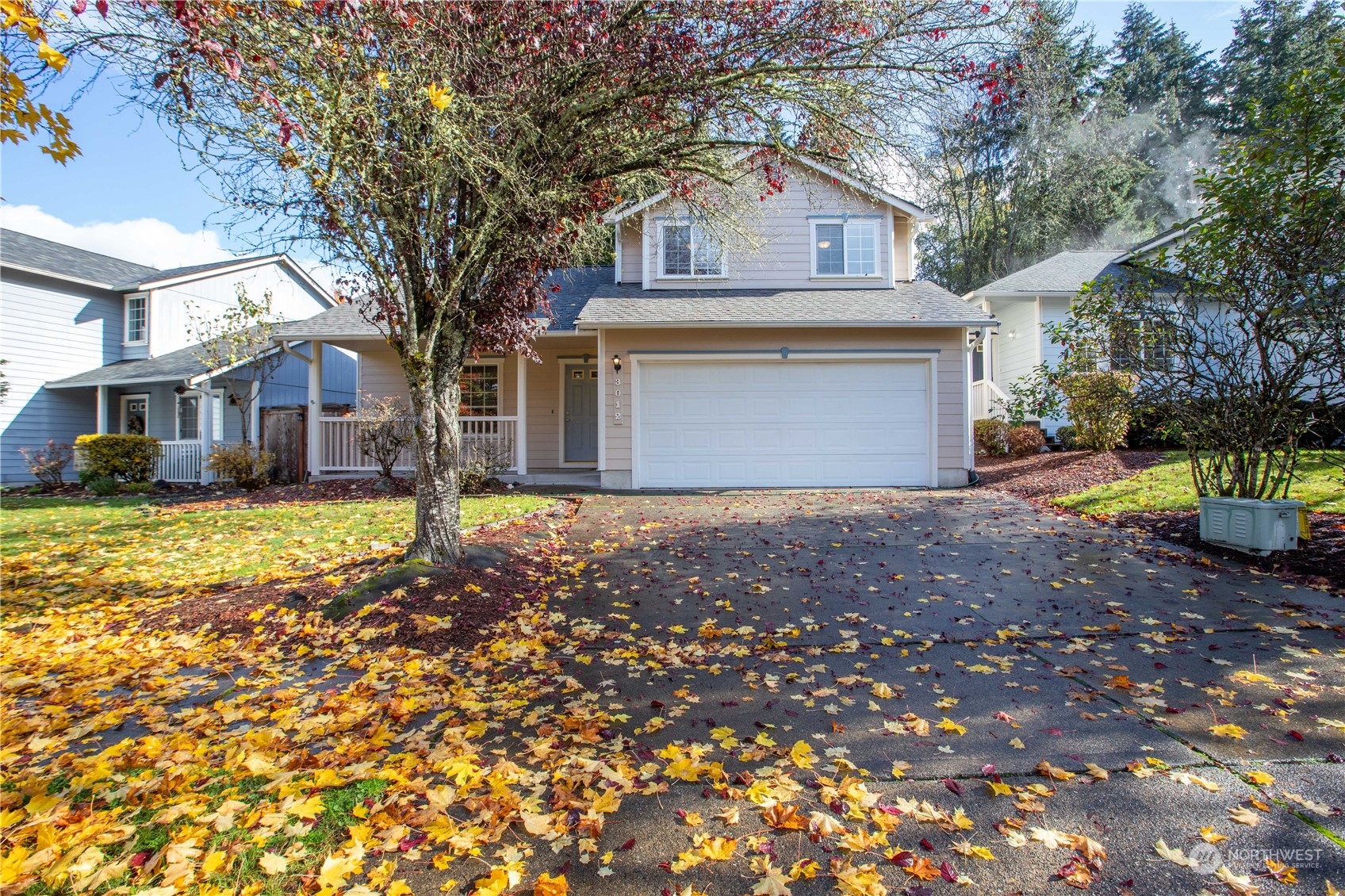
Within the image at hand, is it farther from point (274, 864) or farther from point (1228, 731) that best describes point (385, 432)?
point (1228, 731)

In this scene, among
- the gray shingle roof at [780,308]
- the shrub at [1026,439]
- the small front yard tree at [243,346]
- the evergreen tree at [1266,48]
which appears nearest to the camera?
the gray shingle roof at [780,308]

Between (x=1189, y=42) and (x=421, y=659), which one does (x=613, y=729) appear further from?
(x=1189, y=42)

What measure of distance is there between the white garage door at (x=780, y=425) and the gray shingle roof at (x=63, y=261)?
16020mm

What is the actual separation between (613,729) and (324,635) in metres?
2.44

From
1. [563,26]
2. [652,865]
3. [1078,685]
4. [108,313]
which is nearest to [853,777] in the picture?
[652,865]

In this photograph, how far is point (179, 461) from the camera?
15.2m

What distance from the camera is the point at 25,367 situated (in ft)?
52.7

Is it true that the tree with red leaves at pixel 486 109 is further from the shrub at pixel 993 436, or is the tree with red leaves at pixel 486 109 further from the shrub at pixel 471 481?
the shrub at pixel 993 436

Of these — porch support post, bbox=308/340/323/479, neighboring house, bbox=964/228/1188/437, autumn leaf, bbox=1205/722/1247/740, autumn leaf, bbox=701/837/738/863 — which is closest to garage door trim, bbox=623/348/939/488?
neighboring house, bbox=964/228/1188/437

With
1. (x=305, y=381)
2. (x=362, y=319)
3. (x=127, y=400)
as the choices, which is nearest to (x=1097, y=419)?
(x=362, y=319)

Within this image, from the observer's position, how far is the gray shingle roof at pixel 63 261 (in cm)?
1591

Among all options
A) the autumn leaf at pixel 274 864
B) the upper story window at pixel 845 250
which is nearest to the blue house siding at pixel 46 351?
the upper story window at pixel 845 250

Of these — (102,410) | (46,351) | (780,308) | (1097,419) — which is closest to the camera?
(780,308)

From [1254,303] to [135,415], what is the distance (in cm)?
2329
